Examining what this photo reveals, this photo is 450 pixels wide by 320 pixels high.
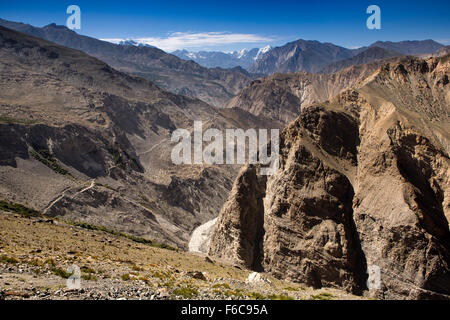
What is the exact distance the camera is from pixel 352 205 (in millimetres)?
38688

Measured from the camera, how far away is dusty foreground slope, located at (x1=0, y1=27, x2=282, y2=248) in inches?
2635

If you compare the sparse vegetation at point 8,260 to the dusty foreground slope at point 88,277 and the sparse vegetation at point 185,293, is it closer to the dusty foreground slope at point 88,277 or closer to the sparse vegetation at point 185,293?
the dusty foreground slope at point 88,277

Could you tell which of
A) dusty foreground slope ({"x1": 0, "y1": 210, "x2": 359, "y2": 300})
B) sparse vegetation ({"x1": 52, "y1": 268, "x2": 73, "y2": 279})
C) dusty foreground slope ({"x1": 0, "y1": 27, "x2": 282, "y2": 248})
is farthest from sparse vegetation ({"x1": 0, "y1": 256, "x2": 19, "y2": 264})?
dusty foreground slope ({"x1": 0, "y1": 27, "x2": 282, "y2": 248})

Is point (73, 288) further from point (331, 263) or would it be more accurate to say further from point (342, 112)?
point (342, 112)

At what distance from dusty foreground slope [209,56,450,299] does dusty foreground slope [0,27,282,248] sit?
2839 centimetres

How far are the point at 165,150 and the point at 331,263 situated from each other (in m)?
96.8

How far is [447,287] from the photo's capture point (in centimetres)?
3170

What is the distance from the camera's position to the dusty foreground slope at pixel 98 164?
66.9 m

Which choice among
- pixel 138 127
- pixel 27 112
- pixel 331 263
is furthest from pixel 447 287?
pixel 138 127

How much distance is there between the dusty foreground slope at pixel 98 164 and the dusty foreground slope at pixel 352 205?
93.2ft

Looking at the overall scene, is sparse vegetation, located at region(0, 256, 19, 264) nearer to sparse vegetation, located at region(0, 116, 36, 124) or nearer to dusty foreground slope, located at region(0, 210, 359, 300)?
dusty foreground slope, located at region(0, 210, 359, 300)

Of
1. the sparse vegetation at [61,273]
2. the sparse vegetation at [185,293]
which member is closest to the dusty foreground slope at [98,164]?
the sparse vegetation at [61,273]

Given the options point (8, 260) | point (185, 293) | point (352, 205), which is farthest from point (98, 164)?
point (185, 293)
